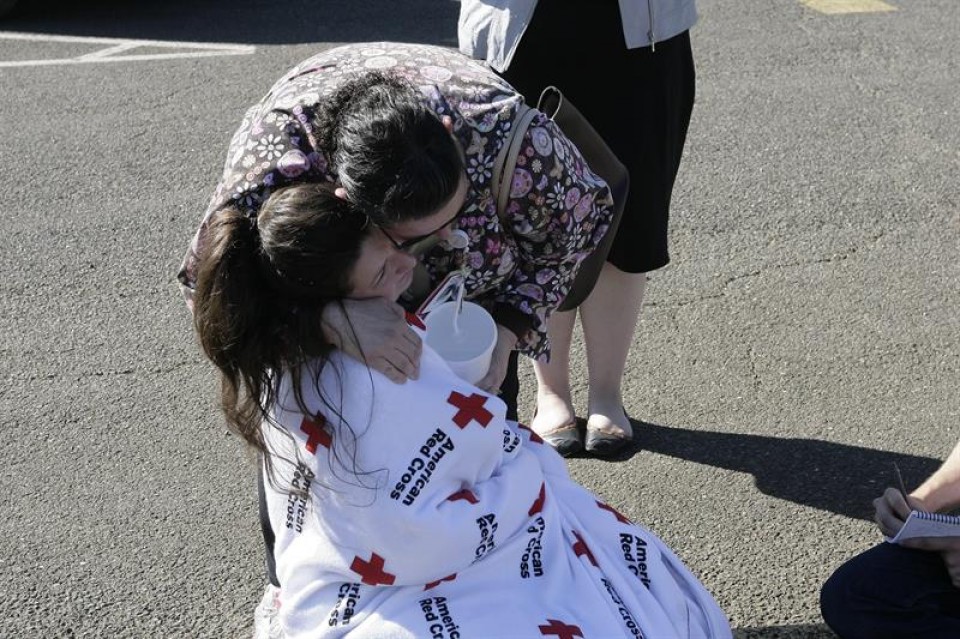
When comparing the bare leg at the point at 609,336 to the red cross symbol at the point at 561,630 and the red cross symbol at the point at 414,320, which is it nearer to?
the red cross symbol at the point at 414,320

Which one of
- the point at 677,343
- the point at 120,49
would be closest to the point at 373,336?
the point at 677,343

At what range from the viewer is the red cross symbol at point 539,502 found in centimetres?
216

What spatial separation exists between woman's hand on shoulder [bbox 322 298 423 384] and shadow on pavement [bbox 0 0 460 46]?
501 cm

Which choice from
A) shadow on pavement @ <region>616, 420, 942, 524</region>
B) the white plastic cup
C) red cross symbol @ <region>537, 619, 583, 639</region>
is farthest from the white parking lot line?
red cross symbol @ <region>537, 619, 583, 639</region>

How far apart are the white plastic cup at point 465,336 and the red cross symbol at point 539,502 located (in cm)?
25

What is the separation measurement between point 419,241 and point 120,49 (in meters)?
5.29

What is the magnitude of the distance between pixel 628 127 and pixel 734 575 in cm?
117

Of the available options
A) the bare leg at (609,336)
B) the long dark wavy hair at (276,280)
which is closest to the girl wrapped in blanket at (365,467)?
the long dark wavy hair at (276,280)

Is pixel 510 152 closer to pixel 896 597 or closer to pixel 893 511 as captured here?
pixel 893 511

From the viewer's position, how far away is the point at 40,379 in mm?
3664

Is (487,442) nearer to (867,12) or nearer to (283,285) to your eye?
(283,285)

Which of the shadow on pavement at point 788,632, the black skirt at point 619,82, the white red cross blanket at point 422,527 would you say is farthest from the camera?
the black skirt at point 619,82

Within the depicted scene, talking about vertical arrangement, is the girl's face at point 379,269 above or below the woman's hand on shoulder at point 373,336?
above

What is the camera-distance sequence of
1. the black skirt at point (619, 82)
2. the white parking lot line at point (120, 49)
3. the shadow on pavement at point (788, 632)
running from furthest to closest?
the white parking lot line at point (120, 49), the black skirt at point (619, 82), the shadow on pavement at point (788, 632)
